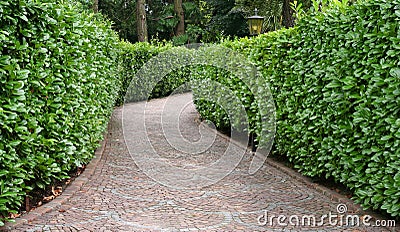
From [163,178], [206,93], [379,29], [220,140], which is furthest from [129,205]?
[206,93]

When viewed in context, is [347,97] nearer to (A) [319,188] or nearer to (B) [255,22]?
(A) [319,188]

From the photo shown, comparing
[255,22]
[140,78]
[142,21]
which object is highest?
[142,21]

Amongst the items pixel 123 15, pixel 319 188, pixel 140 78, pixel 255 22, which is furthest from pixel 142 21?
pixel 319 188

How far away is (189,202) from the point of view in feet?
16.5

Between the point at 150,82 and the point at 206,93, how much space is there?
584 centimetres

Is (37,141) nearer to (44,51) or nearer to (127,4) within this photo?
(44,51)

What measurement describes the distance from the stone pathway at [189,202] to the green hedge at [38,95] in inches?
19.7

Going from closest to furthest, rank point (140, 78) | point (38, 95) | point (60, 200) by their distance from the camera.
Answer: point (38, 95) → point (60, 200) → point (140, 78)

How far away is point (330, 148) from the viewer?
4.95m

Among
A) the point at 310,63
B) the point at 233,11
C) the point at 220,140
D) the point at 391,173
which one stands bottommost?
the point at 220,140

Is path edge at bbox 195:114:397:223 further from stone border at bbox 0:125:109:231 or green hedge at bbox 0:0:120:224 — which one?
green hedge at bbox 0:0:120:224

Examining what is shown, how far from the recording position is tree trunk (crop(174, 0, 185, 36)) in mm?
28000

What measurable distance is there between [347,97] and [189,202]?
223 cm

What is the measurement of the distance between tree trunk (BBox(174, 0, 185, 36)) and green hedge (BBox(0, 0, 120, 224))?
2282 cm
